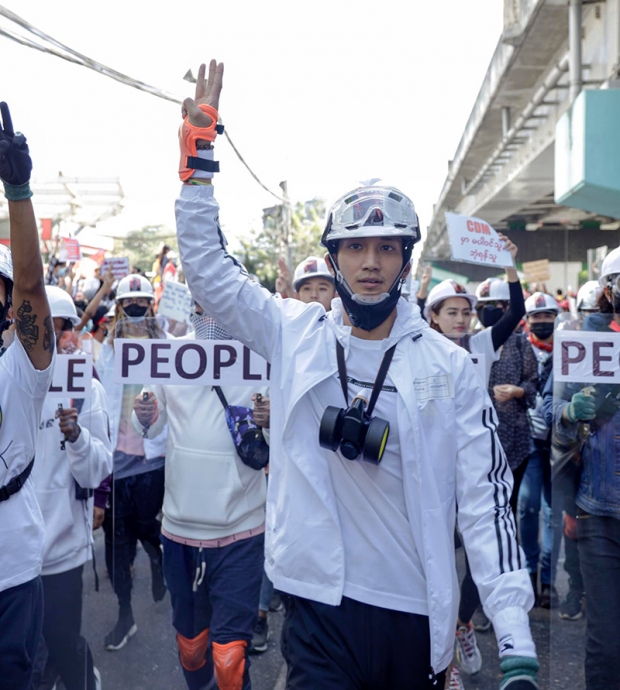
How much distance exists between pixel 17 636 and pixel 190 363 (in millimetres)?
1669

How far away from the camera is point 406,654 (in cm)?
254

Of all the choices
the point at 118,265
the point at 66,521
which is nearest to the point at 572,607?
the point at 66,521

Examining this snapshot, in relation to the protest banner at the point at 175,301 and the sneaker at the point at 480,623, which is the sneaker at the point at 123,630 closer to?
the sneaker at the point at 480,623

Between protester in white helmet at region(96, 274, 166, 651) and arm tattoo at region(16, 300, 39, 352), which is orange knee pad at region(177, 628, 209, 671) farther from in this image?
arm tattoo at region(16, 300, 39, 352)

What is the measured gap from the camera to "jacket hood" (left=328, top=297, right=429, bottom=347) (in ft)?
8.93

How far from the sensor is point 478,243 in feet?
21.9

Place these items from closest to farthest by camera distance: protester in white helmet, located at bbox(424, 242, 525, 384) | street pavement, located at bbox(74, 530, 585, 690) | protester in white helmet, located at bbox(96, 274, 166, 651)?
street pavement, located at bbox(74, 530, 585, 690)
protester in white helmet, located at bbox(96, 274, 166, 651)
protester in white helmet, located at bbox(424, 242, 525, 384)

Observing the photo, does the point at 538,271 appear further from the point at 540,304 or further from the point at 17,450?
the point at 17,450

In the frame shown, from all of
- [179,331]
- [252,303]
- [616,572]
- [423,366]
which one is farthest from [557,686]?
[179,331]

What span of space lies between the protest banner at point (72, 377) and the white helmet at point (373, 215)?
1989mm

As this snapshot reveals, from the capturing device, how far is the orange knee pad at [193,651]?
3.98 meters

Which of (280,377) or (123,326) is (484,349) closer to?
(123,326)

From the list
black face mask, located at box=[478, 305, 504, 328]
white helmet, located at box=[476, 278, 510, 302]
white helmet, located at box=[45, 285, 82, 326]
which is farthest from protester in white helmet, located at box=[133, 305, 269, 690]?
white helmet, located at box=[476, 278, 510, 302]

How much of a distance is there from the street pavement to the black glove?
2557 mm
